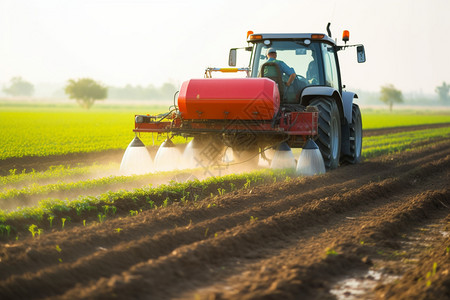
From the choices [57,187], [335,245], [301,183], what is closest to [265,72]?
[301,183]

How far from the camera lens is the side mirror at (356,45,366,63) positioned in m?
11.0

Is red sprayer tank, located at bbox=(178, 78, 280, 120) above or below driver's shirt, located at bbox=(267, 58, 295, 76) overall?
below

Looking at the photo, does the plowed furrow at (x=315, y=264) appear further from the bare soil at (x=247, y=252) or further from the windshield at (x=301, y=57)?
the windshield at (x=301, y=57)

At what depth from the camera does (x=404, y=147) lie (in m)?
17.7

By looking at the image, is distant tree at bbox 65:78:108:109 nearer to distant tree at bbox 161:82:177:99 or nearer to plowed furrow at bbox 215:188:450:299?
distant tree at bbox 161:82:177:99

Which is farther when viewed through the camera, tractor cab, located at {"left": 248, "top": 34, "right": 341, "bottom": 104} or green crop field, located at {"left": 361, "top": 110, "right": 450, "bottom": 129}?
green crop field, located at {"left": 361, "top": 110, "right": 450, "bottom": 129}

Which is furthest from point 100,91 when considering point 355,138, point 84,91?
point 355,138

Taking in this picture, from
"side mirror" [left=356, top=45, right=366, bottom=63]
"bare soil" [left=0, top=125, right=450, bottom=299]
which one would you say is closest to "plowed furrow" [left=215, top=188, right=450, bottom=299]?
"bare soil" [left=0, top=125, right=450, bottom=299]

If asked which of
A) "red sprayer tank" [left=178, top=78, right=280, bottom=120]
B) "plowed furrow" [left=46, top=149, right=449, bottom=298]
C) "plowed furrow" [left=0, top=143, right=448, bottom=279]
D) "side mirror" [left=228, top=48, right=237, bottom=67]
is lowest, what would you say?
"plowed furrow" [left=46, top=149, right=449, bottom=298]

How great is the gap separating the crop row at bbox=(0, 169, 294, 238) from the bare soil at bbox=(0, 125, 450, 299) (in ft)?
1.18

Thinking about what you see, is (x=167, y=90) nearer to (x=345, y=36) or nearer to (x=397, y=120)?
(x=397, y=120)

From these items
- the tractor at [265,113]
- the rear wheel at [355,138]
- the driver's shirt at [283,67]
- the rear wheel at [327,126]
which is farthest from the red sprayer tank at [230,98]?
the rear wheel at [355,138]

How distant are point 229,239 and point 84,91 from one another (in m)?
111

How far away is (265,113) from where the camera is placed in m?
8.88
